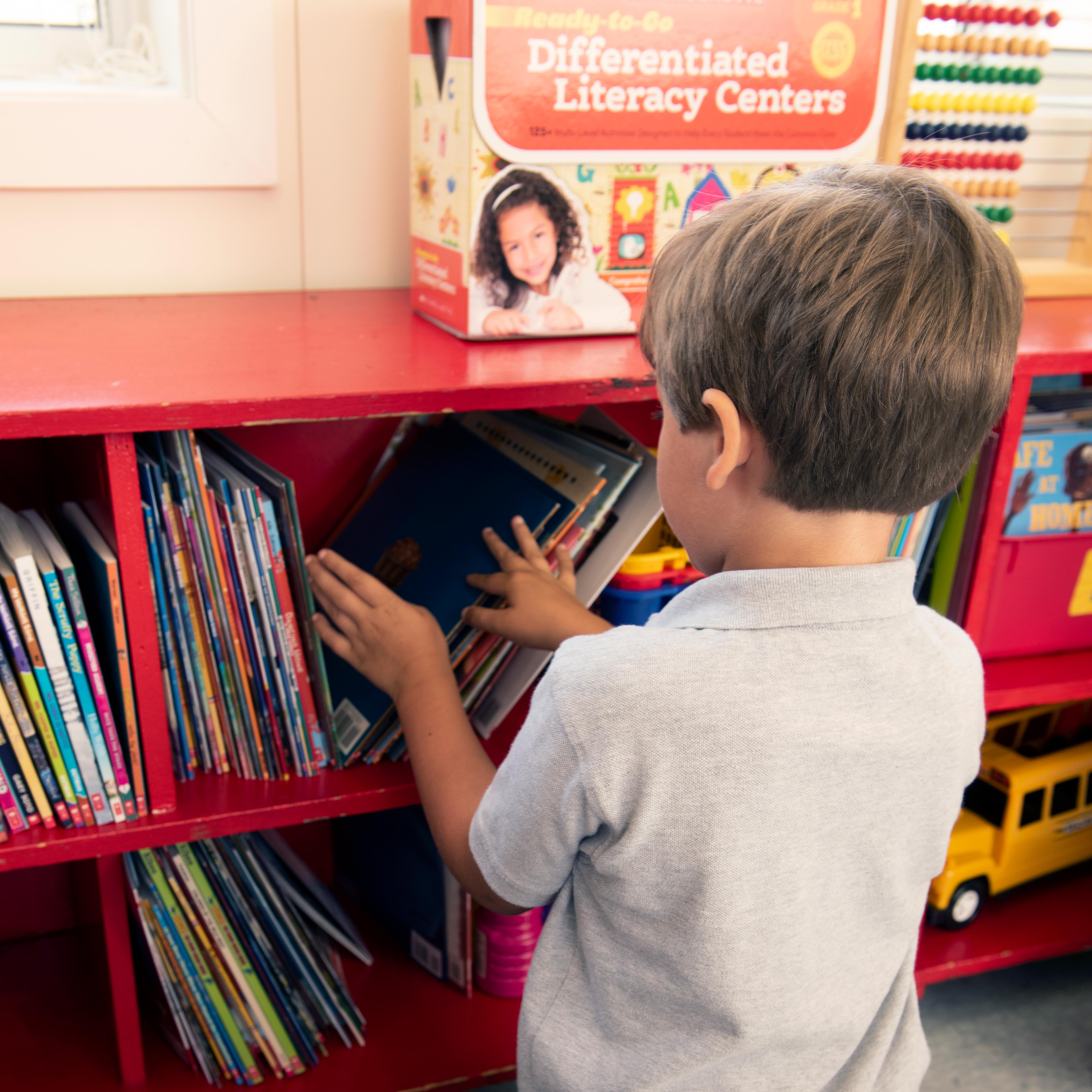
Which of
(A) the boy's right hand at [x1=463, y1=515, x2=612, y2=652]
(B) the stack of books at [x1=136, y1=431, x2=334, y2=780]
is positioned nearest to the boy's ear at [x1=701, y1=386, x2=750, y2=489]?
(A) the boy's right hand at [x1=463, y1=515, x2=612, y2=652]

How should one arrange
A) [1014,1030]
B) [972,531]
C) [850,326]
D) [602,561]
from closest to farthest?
1. [850,326]
2. [602,561]
3. [972,531]
4. [1014,1030]

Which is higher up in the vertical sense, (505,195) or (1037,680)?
(505,195)

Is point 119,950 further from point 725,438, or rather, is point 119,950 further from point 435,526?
point 725,438

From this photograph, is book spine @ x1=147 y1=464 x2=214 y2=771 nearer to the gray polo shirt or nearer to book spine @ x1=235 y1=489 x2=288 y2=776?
book spine @ x1=235 y1=489 x2=288 y2=776

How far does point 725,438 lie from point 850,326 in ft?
0.33

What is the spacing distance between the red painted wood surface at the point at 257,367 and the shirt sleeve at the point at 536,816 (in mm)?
283

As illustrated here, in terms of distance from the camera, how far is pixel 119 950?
1.01 meters

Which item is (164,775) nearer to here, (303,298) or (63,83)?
(303,298)

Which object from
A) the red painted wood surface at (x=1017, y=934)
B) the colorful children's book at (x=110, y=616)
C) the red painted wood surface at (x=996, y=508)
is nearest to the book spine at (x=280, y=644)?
the colorful children's book at (x=110, y=616)

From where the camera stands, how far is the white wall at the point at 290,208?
1.13m

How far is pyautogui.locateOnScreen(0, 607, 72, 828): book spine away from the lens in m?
0.83

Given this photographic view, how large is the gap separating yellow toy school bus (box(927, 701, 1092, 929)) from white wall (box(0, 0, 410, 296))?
106cm

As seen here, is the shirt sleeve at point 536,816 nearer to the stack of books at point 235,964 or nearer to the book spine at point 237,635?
the book spine at point 237,635

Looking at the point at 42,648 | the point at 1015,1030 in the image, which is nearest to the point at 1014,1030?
the point at 1015,1030
